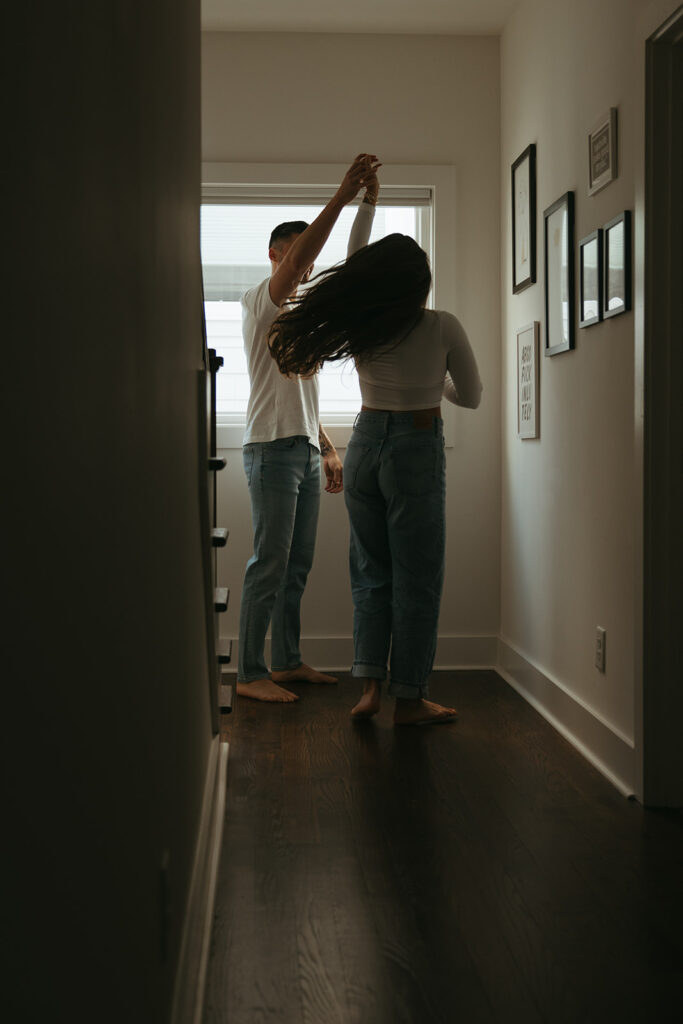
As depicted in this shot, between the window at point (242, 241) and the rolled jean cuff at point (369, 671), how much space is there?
1.32 m

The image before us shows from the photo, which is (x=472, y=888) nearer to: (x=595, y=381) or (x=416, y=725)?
(x=416, y=725)

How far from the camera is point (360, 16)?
13.0 ft

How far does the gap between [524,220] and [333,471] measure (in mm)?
1175

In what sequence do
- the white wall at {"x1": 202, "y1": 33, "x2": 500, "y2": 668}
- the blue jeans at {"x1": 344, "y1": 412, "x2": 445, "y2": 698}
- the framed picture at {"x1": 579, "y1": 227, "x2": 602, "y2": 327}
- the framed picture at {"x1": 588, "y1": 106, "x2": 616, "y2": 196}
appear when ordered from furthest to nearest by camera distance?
the white wall at {"x1": 202, "y1": 33, "x2": 500, "y2": 668} < the blue jeans at {"x1": 344, "y1": 412, "x2": 445, "y2": 698} < the framed picture at {"x1": 579, "y1": 227, "x2": 602, "y2": 327} < the framed picture at {"x1": 588, "y1": 106, "x2": 616, "y2": 196}

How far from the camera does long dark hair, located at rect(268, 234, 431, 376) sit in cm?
288

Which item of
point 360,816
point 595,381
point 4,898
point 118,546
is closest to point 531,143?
point 595,381

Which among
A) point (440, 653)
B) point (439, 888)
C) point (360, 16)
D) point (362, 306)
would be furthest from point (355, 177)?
point (439, 888)

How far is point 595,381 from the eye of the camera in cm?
286

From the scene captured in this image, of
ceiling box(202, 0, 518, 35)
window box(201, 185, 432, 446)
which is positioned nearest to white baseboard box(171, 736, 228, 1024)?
window box(201, 185, 432, 446)

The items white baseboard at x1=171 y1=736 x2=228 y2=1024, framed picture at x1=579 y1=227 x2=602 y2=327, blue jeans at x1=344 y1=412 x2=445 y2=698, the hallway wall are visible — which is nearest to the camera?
the hallway wall

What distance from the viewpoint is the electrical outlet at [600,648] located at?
280 cm

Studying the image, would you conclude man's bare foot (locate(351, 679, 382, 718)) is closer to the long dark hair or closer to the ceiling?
the long dark hair

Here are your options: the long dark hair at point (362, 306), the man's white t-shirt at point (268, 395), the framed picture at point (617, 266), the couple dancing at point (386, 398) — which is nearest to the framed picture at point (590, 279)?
the framed picture at point (617, 266)

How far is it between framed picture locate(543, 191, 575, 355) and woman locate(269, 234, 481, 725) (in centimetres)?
35
